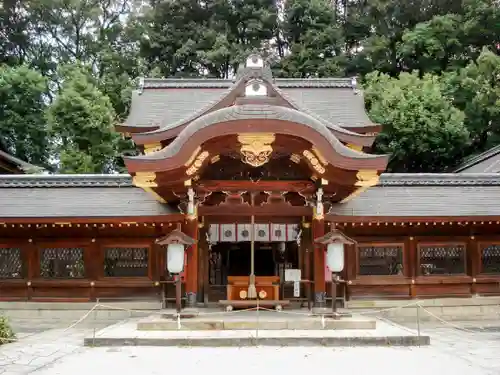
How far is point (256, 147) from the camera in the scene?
427 inches

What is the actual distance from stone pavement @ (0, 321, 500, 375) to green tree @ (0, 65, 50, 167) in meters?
20.6

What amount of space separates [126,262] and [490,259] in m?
9.32

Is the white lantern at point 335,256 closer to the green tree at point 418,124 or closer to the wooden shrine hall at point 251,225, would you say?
the wooden shrine hall at point 251,225

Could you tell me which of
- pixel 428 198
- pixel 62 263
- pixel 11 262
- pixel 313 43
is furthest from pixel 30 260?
pixel 313 43

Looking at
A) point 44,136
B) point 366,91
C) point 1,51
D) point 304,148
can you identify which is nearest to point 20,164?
point 44,136

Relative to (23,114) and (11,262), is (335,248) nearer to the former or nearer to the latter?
(11,262)

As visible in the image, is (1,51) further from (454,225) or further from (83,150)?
(454,225)

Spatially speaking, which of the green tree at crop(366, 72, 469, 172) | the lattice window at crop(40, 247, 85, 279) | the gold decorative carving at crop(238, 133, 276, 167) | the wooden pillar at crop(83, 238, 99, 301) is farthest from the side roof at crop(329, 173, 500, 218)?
the green tree at crop(366, 72, 469, 172)

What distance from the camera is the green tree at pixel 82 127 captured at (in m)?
21.6

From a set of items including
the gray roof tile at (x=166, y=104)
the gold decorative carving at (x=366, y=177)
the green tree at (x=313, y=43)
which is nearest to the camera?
the gold decorative carving at (x=366, y=177)

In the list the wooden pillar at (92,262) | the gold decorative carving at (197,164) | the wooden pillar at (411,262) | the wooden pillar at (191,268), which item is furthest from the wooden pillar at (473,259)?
the wooden pillar at (92,262)

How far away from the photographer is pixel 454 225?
43.7ft

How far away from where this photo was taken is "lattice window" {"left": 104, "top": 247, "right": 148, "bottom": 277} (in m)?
13.1

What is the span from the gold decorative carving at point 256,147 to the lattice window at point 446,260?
17.7 ft
